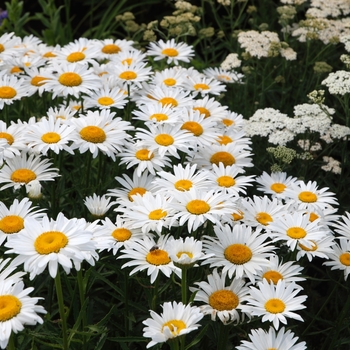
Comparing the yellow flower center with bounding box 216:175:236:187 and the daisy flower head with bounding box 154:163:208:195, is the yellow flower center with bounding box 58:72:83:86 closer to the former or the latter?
the daisy flower head with bounding box 154:163:208:195

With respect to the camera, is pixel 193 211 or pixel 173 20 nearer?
pixel 193 211

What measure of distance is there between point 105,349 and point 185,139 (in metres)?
1.34

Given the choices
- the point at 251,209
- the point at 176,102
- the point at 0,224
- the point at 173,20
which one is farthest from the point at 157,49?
the point at 0,224

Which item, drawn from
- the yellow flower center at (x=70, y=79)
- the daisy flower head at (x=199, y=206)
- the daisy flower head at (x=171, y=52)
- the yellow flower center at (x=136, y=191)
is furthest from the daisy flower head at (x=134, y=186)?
the daisy flower head at (x=171, y=52)

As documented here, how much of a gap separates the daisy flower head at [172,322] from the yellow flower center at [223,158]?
4.93ft

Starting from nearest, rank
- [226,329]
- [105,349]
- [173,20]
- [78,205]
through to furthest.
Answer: [226,329] < [105,349] < [78,205] < [173,20]

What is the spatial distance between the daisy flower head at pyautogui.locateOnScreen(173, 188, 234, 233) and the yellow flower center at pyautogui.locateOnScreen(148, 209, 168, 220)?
80 millimetres

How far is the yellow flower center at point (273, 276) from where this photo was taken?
320 cm

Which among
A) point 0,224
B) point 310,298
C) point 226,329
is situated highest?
point 0,224

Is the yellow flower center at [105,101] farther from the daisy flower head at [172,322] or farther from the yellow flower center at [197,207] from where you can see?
the daisy flower head at [172,322]

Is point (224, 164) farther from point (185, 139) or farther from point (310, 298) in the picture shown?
point (310, 298)

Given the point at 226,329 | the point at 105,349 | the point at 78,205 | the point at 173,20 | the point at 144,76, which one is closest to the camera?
the point at 226,329

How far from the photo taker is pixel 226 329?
10.2 feet

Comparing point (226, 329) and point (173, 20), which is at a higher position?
point (173, 20)
